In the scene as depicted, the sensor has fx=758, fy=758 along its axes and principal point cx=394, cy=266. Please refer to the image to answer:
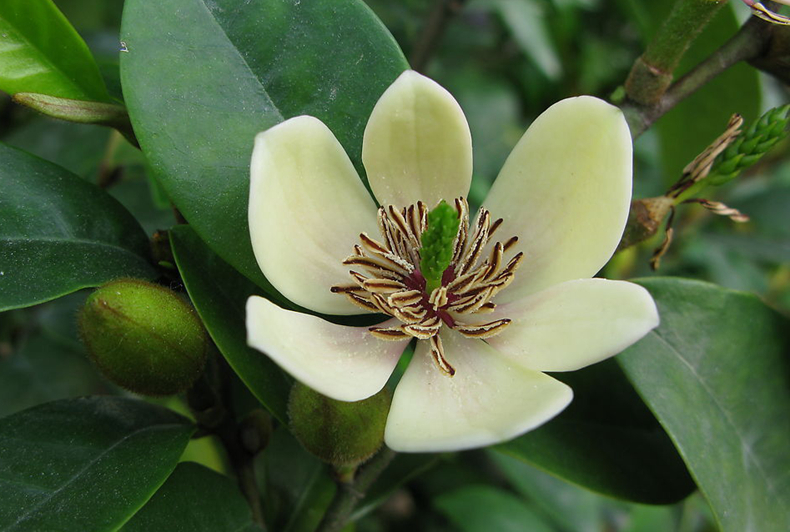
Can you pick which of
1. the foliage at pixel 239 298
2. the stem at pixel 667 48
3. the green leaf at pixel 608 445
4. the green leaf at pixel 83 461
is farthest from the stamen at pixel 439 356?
the stem at pixel 667 48

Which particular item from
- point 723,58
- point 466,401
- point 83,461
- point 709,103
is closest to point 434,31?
point 709,103

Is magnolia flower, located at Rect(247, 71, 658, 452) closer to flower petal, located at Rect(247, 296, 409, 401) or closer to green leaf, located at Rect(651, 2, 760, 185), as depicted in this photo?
flower petal, located at Rect(247, 296, 409, 401)

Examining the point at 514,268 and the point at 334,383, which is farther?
the point at 514,268

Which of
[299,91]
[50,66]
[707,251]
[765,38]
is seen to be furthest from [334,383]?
[707,251]

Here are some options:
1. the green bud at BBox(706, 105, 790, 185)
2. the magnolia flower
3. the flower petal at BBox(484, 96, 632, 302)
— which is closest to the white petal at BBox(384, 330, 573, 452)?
the magnolia flower

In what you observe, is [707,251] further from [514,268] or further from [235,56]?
[235,56]
